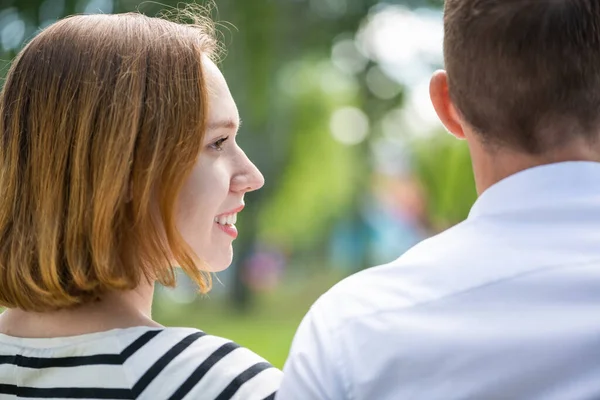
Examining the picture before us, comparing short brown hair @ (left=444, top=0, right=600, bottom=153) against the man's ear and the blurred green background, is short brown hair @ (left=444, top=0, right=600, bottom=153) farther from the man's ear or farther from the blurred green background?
the blurred green background

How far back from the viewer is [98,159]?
129 centimetres

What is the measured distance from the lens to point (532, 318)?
3.41ft

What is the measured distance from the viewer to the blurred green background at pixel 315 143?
27.8ft

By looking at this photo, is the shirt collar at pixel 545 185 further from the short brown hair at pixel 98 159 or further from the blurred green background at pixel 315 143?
the blurred green background at pixel 315 143

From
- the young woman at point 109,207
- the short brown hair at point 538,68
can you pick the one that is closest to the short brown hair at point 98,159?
the young woman at point 109,207

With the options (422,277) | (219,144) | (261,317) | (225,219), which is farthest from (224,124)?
(261,317)

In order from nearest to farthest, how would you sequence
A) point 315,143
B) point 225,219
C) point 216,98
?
point 216,98 < point 225,219 < point 315,143

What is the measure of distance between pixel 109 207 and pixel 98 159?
8cm

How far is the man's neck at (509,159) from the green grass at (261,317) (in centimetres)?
645

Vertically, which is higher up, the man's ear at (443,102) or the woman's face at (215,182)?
the man's ear at (443,102)

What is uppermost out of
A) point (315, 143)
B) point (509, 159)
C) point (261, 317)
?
point (509, 159)

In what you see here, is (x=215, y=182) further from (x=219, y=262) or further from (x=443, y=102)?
(x=443, y=102)

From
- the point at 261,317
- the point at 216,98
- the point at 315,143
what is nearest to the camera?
the point at 216,98

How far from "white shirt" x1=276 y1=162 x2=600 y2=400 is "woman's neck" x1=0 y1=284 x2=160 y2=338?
0.30 meters
